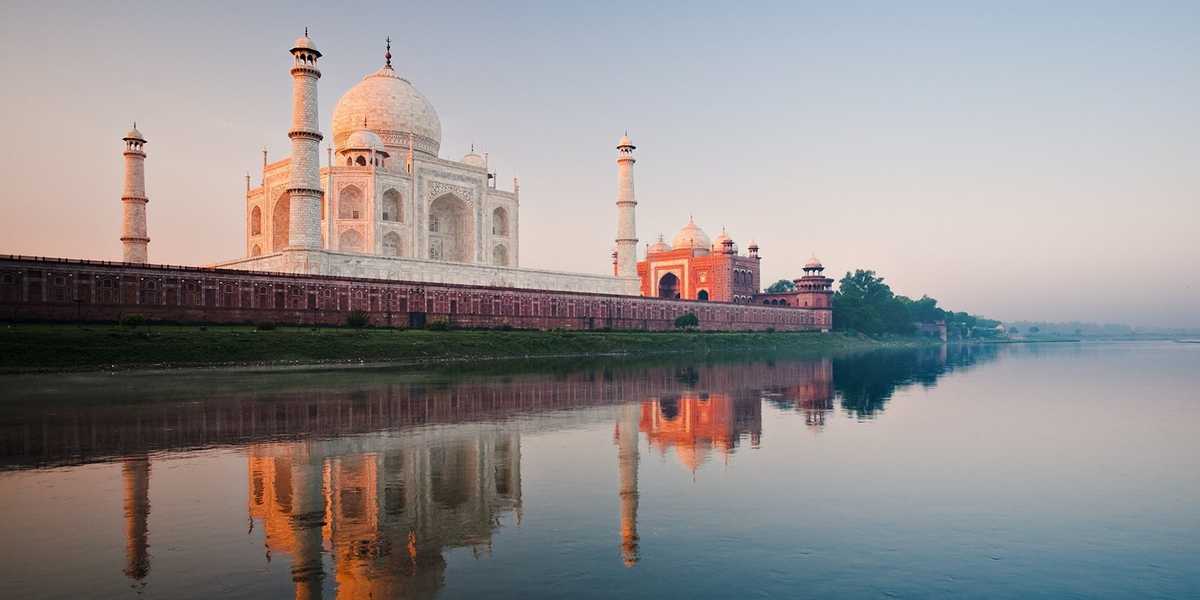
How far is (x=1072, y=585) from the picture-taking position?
5.11 metres

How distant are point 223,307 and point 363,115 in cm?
2108

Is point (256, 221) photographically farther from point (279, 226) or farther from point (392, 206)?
point (392, 206)

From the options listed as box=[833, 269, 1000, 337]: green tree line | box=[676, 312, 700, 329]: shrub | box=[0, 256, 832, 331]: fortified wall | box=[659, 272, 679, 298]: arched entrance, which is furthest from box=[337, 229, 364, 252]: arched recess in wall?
box=[833, 269, 1000, 337]: green tree line

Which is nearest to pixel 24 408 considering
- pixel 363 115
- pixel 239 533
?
pixel 239 533

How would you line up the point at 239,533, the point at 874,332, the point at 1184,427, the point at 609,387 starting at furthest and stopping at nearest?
the point at 874,332 < the point at 609,387 < the point at 1184,427 < the point at 239,533

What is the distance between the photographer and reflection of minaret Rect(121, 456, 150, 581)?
5355 mm

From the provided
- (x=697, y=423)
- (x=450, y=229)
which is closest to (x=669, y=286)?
(x=450, y=229)

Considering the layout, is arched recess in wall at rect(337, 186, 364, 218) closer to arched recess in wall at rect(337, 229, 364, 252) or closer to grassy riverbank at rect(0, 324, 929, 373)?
arched recess in wall at rect(337, 229, 364, 252)

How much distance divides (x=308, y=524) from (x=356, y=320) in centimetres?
2935

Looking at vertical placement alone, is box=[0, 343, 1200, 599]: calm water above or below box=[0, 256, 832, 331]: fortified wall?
below

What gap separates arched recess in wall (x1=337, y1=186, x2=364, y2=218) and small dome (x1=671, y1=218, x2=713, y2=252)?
35646 millimetres

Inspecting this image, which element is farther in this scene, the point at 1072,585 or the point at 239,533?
the point at 239,533

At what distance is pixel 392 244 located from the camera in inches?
1854

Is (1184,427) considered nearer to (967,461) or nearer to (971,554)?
(967,461)
